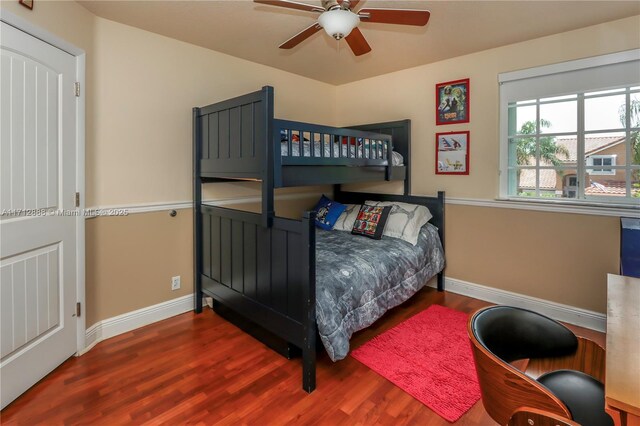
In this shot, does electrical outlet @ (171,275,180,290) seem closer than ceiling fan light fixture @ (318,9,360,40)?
No

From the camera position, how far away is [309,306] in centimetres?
194

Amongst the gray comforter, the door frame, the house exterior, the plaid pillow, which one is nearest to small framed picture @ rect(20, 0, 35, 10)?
the door frame

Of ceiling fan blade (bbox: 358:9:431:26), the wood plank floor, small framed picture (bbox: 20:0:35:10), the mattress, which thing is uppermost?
small framed picture (bbox: 20:0:35:10)

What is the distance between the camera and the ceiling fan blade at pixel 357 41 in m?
2.04

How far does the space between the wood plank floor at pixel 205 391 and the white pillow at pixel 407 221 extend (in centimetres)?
133

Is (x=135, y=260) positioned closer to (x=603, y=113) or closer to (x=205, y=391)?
(x=205, y=391)

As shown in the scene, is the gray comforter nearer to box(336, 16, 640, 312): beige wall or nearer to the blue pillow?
the blue pillow

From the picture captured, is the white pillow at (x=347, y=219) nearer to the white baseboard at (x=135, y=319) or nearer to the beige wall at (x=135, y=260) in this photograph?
the beige wall at (x=135, y=260)

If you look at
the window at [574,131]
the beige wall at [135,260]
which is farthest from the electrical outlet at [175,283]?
the window at [574,131]

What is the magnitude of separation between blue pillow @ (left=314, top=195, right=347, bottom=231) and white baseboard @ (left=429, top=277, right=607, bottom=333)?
1.24m

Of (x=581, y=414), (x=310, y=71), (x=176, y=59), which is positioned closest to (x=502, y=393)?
(x=581, y=414)

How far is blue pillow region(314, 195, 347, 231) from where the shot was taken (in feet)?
11.8

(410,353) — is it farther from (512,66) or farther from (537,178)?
(512,66)

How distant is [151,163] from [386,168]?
2070 mm
